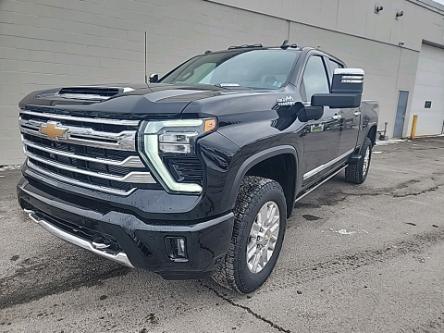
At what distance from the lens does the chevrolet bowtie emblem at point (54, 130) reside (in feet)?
7.45

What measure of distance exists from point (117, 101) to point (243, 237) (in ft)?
3.90

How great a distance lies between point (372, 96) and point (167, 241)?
44.0ft

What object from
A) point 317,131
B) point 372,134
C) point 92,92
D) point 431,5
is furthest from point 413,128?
point 92,92

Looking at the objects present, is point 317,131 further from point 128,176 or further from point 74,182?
point 74,182

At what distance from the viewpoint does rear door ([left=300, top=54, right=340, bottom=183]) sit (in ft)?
11.0

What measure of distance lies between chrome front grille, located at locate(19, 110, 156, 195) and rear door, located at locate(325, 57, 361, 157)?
2.80m

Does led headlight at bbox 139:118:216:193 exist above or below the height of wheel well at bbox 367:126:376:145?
above

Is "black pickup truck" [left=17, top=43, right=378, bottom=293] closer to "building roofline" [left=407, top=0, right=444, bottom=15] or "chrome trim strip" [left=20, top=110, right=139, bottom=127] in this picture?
"chrome trim strip" [left=20, top=110, right=139, bottom=127]

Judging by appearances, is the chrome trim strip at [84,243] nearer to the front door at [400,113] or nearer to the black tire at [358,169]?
the black tire at [358,169]

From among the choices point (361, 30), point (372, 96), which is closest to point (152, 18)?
point (361, 30)

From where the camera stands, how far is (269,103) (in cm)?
271

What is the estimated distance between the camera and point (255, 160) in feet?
7.93

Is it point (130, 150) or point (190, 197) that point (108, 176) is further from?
point (190, 197)

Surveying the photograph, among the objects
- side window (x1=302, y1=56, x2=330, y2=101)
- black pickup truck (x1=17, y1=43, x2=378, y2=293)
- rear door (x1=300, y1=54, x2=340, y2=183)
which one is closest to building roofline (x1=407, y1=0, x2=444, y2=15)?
side window (x1=302, y1=56, x2=330, y2=101)
